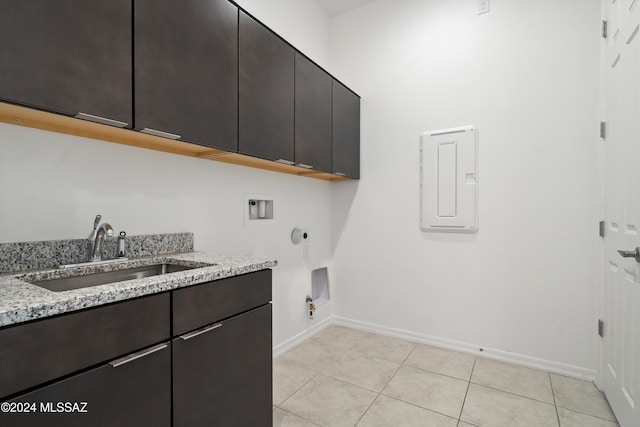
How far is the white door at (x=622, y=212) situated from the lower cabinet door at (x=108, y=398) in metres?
1.97

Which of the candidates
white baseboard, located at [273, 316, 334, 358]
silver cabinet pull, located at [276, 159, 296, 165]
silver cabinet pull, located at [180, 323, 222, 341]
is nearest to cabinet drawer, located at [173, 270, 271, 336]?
silver cabinet pull, located at [180, 323, 222, 341]

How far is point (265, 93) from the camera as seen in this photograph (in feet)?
6.09

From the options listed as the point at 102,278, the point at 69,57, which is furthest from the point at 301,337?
the point at 69,57

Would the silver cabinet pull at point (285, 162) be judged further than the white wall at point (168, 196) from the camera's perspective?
Yes

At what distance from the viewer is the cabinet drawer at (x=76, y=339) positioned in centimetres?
74

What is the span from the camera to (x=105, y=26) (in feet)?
3.69

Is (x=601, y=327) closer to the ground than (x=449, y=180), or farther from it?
closer to the ground

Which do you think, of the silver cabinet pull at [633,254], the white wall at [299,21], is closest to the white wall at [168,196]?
the white wall at [299,21]

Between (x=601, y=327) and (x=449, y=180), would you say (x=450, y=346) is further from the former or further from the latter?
(x=449, y=180)

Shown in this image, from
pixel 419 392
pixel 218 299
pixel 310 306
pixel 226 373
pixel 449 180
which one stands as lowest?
pixel 419 392

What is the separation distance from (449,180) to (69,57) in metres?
2.49

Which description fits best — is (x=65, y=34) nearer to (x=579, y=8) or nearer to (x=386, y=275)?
(x=386, y=275)

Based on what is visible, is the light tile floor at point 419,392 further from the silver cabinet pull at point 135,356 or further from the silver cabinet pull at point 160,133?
the silver cabinet pull at point 160,133

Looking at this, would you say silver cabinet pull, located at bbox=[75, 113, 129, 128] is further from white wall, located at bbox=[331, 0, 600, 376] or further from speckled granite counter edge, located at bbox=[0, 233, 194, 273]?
white wall, located at bbox=[331, 0, 600, 376]
